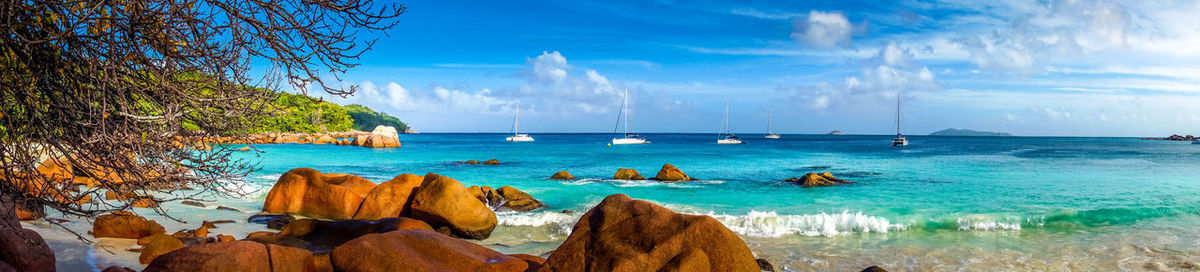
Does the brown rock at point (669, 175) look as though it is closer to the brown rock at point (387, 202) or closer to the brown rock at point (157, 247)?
the brown rock at point (387, 202)

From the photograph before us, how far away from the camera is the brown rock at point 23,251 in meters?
6.02

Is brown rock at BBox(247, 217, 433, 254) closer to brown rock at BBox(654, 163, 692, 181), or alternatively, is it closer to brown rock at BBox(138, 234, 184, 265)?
brown rock at BBox(138, 234, 184, 265)

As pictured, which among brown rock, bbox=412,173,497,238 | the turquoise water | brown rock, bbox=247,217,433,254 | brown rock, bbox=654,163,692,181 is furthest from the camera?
brown rock, bbox=654,163,692,181

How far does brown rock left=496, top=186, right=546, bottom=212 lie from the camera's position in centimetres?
1791

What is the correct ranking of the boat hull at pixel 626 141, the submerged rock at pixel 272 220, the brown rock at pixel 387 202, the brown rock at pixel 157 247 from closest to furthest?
the brown rock at pixel 157 247
the submerged rock at pixel 272 220
the brown rock at pixel 387 202
the boat hull at pixel 626 141

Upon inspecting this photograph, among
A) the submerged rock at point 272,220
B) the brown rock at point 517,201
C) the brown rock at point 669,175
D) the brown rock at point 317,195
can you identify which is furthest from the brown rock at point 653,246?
the brown rock at point 669,175

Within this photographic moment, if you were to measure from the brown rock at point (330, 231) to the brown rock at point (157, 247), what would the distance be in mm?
1036

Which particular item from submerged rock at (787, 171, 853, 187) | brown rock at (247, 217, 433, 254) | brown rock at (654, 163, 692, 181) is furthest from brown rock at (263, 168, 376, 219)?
submerged rock at (787, 171, 853, 187)

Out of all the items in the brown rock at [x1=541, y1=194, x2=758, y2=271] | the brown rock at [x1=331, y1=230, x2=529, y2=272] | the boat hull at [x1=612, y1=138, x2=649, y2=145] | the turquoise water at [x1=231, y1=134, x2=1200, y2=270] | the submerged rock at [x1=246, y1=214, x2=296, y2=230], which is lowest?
the turquoise water at [x1=231, y1=134, x2=1200, y2=270]

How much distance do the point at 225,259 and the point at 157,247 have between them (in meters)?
4.04

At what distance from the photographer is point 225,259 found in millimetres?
5770

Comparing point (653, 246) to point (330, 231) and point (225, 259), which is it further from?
point (330, 231)

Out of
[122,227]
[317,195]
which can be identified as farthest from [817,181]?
[122,227]

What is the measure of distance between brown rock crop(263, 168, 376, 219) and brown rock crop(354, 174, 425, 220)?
0.69 meters
